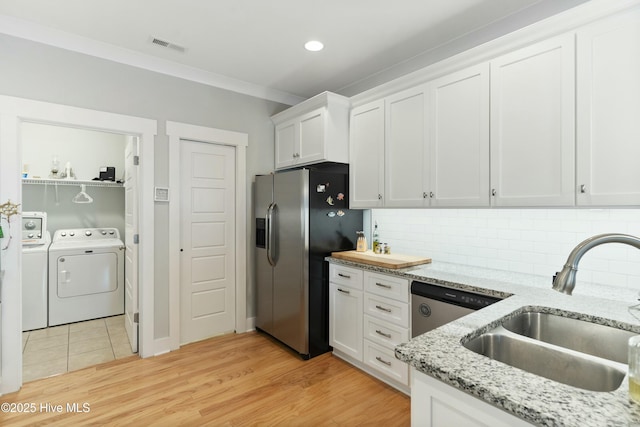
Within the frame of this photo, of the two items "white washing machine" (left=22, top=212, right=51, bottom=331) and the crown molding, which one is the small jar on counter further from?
"white washing machine" (left=22, top=212, right=51, bottom=331)

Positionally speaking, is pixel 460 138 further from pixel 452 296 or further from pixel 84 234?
pixel 84 234

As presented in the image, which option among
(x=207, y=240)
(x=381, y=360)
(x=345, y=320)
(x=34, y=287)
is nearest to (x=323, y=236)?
(x=345, y=320)

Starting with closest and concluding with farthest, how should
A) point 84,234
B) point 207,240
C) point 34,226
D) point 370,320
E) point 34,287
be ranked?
point 370,320 → point 207,240 → point 34,287 → point 34,226 → point 84,234

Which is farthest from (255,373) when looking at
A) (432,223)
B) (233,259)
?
(432,223)

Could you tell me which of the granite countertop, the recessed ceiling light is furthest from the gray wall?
the granite countertop

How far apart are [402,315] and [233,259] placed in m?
1.97

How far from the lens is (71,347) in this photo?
3.17 m

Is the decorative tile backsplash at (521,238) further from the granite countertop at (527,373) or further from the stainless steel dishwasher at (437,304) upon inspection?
the stainless steel dishwasher at (437,304)

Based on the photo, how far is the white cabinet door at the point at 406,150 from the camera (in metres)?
2.54

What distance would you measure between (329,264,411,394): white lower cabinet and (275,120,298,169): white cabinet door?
1.35 m

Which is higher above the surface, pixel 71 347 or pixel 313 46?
pixel 313 46

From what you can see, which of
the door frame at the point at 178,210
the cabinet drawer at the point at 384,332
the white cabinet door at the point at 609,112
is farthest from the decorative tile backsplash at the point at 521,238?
the door frame at the point at 178,210

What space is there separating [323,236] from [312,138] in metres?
0.99

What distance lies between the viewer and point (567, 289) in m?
0.91
